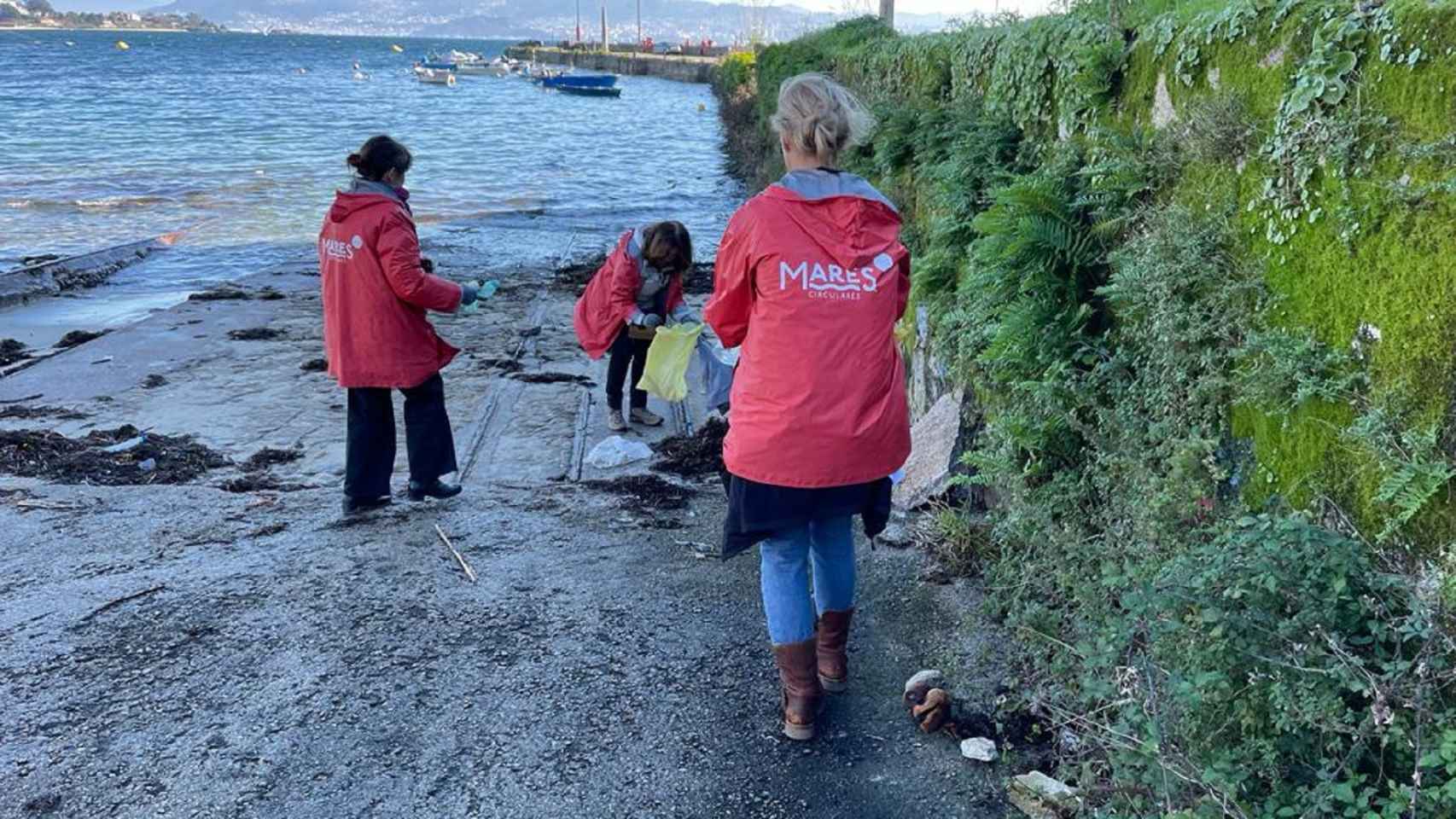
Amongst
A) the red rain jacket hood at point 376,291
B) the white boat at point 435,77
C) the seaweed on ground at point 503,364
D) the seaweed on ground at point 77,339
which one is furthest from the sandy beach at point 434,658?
the white boat at point 435,77

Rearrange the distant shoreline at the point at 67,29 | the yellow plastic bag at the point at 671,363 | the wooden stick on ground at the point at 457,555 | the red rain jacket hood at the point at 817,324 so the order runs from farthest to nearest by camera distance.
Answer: the distant shoreline at the point at 67,29 → the yellow plastic bag at the point at 671,363 → the wooden stick on ground at the point at 457,555 → the red rain jacket hood at the point at 817,324

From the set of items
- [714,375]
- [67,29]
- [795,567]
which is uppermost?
[67,29]

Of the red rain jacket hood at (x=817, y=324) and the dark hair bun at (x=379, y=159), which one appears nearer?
the red rain jacket hood at (x=817, y=324)

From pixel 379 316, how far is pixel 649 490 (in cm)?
183

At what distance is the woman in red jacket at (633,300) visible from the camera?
735 cm

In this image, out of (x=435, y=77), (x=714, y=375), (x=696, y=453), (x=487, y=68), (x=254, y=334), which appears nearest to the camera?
(x=714, y=375)

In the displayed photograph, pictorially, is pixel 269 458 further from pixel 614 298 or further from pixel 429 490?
pixel 614 298

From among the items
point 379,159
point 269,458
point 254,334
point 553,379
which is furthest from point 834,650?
point 254,334

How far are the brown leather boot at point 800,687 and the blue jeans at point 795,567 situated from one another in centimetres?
3

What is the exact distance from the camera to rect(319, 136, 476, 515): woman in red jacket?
5.72 metres

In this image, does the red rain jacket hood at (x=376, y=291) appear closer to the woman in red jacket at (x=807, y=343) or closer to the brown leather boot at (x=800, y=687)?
the woman in red jacket at (x=807, y=343)

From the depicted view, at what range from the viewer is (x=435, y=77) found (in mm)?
80625

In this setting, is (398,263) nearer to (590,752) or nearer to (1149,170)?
(590,752)

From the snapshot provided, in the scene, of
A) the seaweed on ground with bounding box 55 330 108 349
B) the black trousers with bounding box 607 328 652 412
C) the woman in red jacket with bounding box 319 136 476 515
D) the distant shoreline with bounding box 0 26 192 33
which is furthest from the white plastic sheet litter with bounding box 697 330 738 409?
the distant shoreline with bounding box 0 26 192 33
